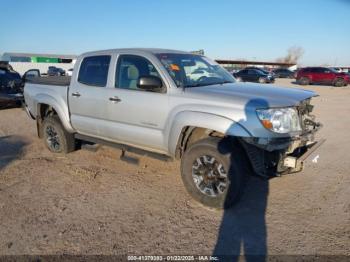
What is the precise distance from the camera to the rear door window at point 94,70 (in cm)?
503

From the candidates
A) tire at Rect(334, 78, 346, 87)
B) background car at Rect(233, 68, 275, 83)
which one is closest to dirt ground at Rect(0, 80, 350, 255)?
background car at Rect(233, 68, 275, 83)

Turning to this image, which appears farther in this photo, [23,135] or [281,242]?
[23,135]

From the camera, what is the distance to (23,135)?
7766mm

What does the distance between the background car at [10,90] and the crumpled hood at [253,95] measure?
30.3 feet

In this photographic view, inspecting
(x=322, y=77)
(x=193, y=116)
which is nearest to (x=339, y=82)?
(x=322, y=77)

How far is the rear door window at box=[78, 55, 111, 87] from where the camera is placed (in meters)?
5.03

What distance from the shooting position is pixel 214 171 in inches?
155

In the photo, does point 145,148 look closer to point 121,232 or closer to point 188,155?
point 188,155

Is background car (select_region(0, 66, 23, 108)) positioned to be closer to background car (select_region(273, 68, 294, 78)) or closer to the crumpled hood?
the crumpled hood

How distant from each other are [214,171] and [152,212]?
0.93m

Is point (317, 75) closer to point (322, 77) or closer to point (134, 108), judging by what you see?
point (322, 77)

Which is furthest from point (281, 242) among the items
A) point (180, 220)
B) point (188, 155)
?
point (188, 155)

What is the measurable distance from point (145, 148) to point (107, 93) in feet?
3.51

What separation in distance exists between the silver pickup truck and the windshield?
19 mm
